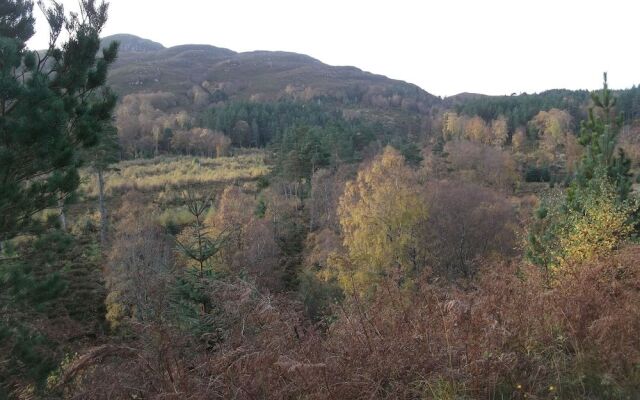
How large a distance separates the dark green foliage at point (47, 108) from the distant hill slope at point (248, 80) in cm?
12069

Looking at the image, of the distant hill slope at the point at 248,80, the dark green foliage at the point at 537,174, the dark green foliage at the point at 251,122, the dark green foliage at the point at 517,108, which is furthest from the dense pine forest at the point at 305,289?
the distant hill slope at the point at 248,80

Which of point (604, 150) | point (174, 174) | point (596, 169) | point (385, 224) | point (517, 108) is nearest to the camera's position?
point (596, 169)

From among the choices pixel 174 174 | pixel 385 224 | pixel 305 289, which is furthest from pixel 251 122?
pixel 385 224

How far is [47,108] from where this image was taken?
238 inches

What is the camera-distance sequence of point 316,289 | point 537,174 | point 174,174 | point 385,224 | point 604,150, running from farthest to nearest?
point 537,174 → point 174,174 → point 316,289 → point 385,224 → point 604,150

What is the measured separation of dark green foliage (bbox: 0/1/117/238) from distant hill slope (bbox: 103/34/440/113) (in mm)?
120685

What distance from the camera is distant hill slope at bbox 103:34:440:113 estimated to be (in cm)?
13825

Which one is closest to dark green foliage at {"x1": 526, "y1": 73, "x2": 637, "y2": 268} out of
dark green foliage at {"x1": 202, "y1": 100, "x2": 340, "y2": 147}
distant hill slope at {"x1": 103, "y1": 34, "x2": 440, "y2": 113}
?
dark green foliage at {"x1": 202, "y1": 100, "x2": 340, "y2": 147}

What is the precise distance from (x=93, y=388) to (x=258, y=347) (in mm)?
1376

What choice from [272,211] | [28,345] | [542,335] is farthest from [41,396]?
[272,211]

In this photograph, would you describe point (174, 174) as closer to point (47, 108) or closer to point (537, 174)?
point (47, 108)

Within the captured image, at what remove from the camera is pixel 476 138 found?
7862 centimetres

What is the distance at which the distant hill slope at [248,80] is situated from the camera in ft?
454

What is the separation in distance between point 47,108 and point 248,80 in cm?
16338
